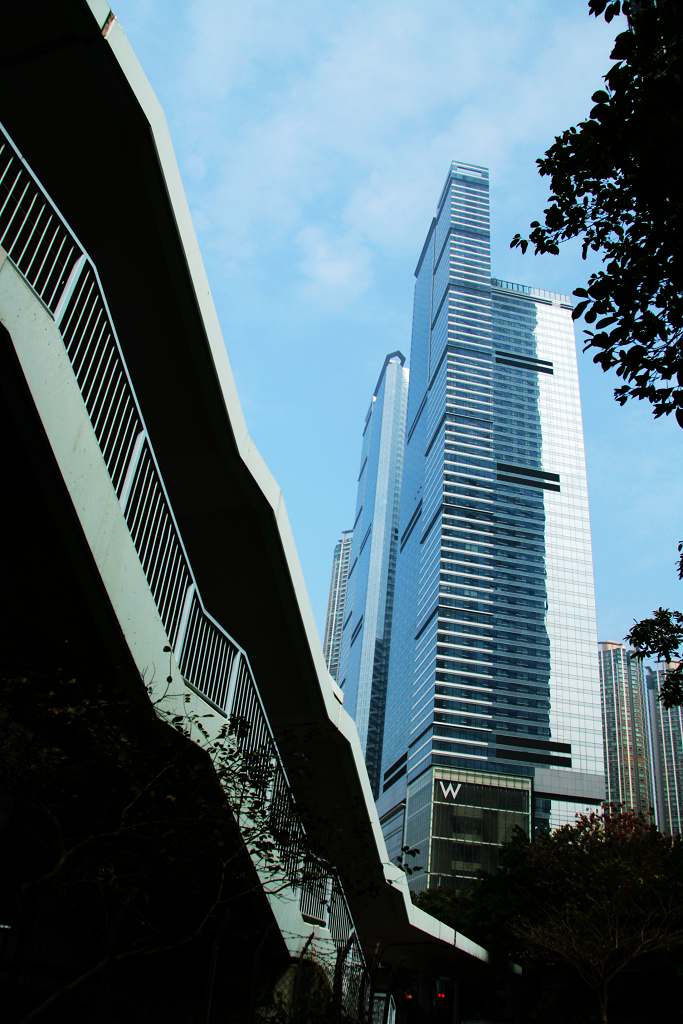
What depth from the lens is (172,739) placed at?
640 cm

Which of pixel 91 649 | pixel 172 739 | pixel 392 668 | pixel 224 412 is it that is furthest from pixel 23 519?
pixel 392 668

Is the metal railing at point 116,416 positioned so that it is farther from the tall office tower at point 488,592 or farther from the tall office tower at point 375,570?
the tall office tower at point 375,570

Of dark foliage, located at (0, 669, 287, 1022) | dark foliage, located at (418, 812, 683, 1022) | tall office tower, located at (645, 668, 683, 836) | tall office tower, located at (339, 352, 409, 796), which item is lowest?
dark foliage, located at (0, 669, 287, 1022)

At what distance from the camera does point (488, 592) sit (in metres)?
106

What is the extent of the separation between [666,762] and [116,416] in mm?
115955

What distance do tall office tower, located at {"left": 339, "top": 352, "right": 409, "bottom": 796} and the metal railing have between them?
14434 centimetres

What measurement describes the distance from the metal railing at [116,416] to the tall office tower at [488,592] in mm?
85936

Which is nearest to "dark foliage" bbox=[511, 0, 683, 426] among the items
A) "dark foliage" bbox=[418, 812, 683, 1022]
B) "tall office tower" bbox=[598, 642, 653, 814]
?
"dark foliage" bbox=[418, 812, 683, 1022]

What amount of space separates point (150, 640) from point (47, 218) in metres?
3.24

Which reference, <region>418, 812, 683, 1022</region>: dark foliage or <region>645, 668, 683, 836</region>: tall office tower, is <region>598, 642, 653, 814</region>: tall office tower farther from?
<region>418, 812, 683, 1022</region>: dark foliage

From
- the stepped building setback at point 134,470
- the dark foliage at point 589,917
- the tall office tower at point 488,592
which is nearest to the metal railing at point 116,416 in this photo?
the stepped building setback at point 134,470

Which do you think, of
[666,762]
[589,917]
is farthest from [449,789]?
[589,917]

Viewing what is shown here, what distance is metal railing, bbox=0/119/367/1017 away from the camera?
16.6 feet

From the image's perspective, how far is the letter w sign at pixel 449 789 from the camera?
89500 millimetres
